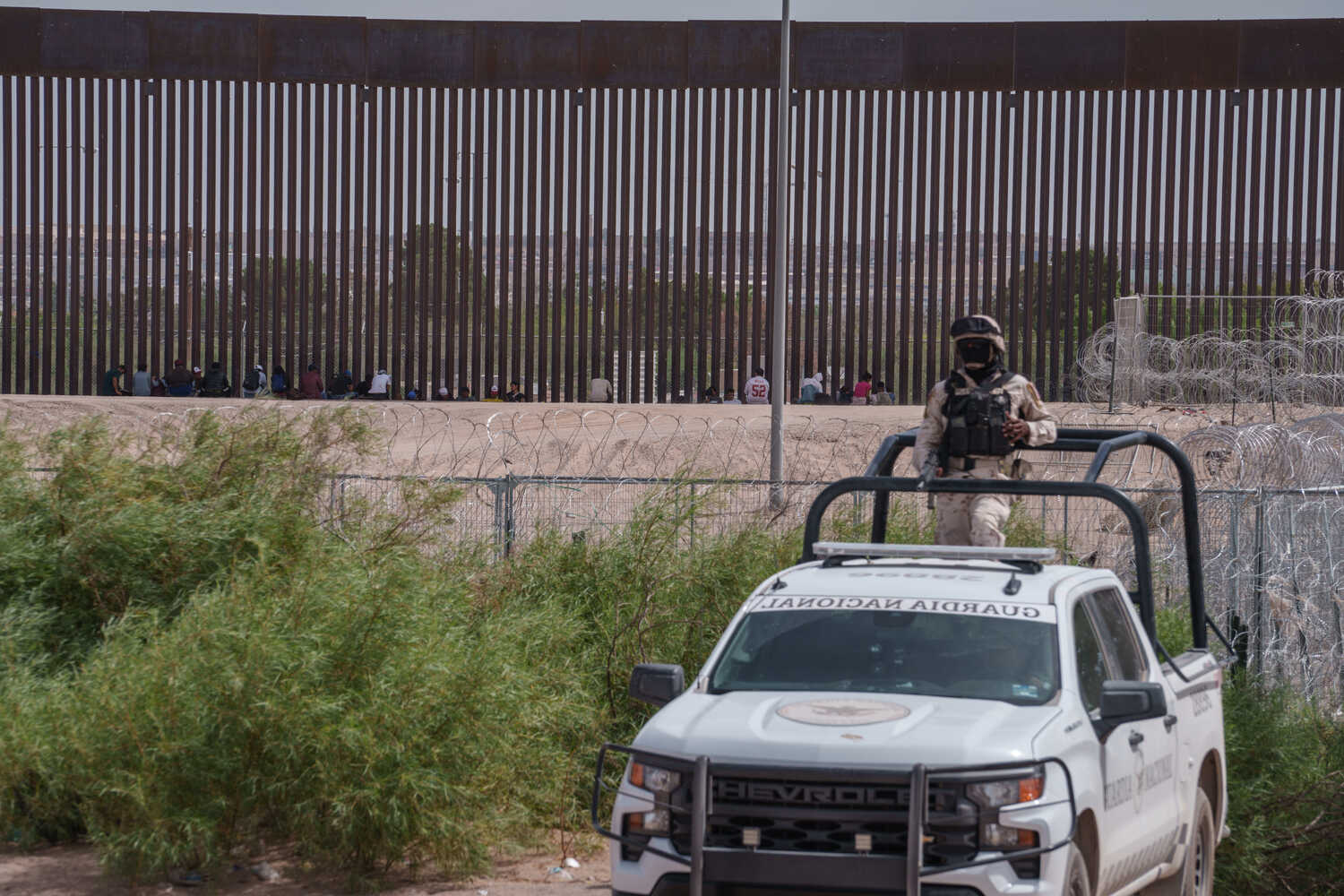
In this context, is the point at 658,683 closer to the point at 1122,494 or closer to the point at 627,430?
the point at 1122,494

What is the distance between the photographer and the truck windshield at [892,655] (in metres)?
5.25

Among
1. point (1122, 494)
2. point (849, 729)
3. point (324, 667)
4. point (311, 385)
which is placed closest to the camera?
point (849, 729)

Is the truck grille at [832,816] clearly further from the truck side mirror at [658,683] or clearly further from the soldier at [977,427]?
the soldier at [977,427]

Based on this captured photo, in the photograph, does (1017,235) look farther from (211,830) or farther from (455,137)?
(211,830)

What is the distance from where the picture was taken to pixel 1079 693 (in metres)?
5.18

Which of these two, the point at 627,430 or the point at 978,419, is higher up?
the point at 978,419

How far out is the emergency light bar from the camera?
571 centimetres

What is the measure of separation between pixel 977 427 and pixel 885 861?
336 cm

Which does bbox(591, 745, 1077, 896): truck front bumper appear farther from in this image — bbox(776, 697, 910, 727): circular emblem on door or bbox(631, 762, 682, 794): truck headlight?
bbox(776, 697, 910, 727): circular emblem on door

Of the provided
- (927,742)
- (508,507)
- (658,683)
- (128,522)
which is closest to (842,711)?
(927,742)

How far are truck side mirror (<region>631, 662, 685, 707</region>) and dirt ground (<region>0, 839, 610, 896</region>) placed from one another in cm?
177

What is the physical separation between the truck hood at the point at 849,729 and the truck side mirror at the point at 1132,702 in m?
0.17

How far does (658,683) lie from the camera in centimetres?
538

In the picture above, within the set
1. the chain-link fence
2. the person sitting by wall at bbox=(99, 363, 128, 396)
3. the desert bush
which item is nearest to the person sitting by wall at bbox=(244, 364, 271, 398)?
the person sitting by wall at bbox=(99, 363, 128, 396)
